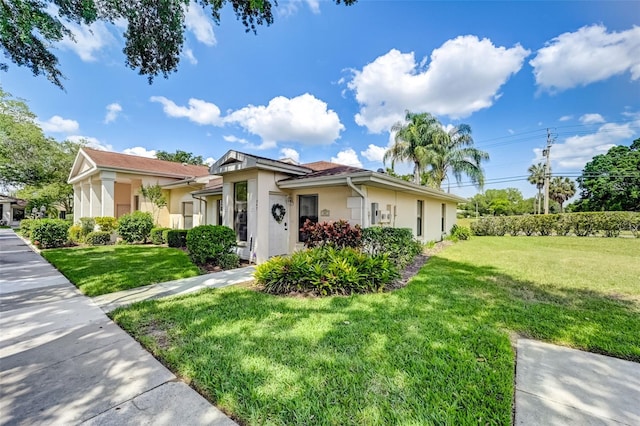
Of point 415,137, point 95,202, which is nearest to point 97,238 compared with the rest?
point 95,202

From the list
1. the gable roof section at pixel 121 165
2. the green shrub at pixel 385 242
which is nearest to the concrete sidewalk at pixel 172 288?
the green shrub at pixel 385 242

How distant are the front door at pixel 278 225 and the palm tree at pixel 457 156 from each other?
13.4 metres

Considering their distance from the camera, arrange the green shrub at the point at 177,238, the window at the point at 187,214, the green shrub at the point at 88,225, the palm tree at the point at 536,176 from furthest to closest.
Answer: the palm tree at the point at 536,176
the window at the point at 187,214
the green shrub at the point at 88,225
the green shrub at the point at 177,238

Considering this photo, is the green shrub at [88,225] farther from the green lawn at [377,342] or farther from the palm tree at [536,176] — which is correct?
the palm tree at [536,176]

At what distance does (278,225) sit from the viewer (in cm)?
856

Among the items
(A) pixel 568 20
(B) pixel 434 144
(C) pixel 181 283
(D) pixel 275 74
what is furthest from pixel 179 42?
(B) pixel 434 144

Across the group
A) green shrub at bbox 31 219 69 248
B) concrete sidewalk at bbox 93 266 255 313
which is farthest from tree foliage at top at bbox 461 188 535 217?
green shrub at bbox 31 219 69 248

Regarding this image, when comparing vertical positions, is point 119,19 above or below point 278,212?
above

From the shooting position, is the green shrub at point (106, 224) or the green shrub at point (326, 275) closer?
the green shrub at point (326, 275)

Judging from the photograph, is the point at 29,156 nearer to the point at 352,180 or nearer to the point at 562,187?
the point at 352,180

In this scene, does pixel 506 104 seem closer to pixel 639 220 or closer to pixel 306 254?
pixel 639 220

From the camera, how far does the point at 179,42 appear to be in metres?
6.55

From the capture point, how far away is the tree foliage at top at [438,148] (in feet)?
61.3

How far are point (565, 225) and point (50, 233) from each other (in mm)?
28178
